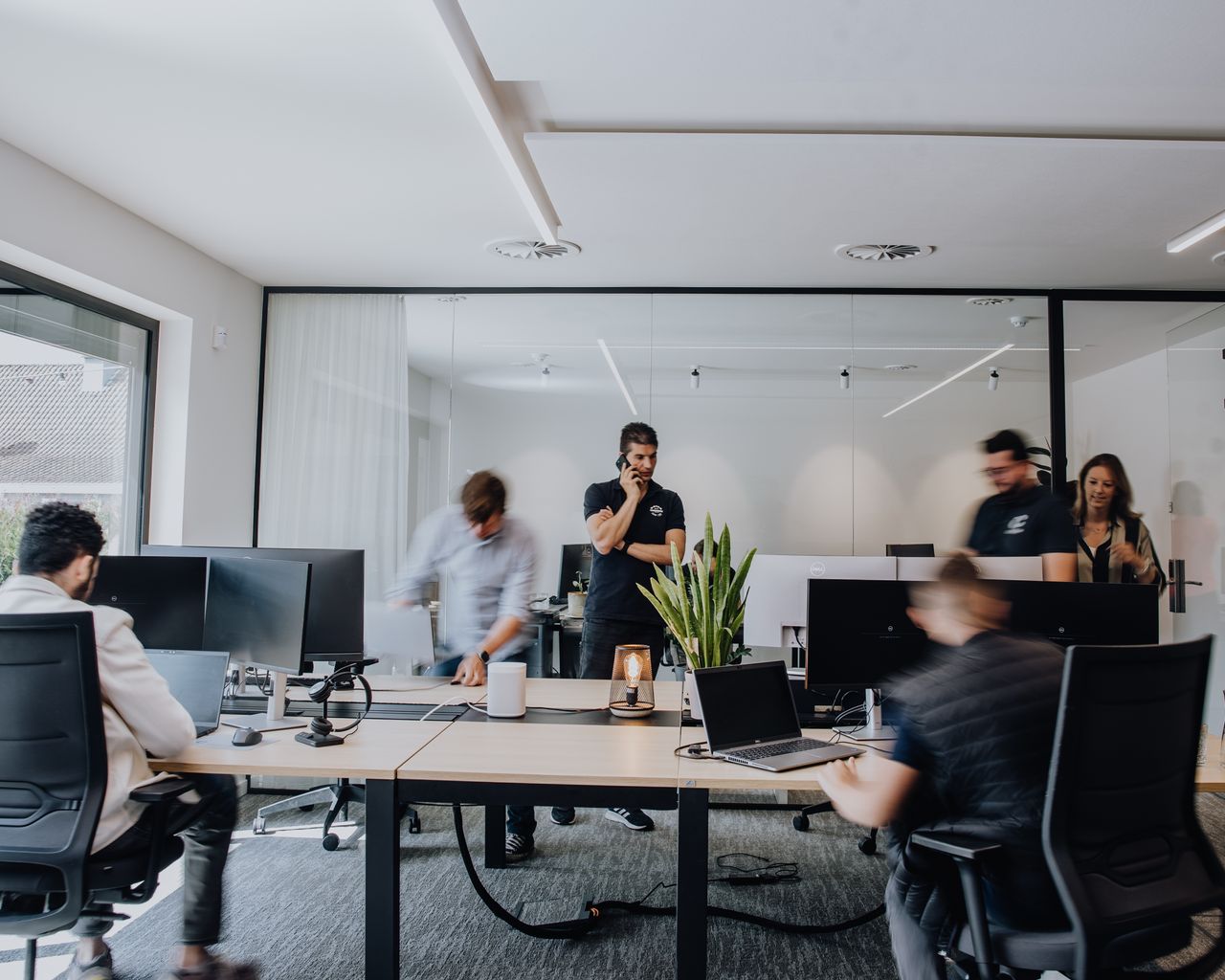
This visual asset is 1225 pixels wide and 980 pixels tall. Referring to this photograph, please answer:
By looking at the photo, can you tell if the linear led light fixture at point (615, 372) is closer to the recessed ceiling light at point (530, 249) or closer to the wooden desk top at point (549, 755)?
the recessed ceiling light at point (530, 249)

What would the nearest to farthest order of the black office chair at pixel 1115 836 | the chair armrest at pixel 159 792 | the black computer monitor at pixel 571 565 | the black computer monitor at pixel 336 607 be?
the black office chair at pixel 1115 836
the chair armrest at pixel 159 792
the black computer monitor at pixel 336 607
the black computer monitor at pixel 571 565

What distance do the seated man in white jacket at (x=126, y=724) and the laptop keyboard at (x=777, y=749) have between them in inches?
57.3

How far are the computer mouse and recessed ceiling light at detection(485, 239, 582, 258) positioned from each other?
2.76 m

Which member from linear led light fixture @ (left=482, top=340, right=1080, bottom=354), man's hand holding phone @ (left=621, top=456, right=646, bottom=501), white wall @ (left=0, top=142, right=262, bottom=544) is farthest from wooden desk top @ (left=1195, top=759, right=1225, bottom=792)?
white wall @ (left=0, top=142, right=262, bottom=544)

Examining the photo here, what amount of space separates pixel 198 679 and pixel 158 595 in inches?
14.9

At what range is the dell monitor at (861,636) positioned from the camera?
2600 millimetres

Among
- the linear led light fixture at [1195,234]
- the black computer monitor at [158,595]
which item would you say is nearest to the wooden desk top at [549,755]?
the black computer monitor at [158,595]

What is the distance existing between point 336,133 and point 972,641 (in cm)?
276

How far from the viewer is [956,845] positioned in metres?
1.64

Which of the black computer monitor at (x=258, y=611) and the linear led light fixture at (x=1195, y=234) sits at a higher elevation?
the linear led light fixture at (x=1195, y=234)

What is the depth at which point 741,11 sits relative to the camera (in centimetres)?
222

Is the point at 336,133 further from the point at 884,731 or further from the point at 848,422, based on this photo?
the point at 848,422

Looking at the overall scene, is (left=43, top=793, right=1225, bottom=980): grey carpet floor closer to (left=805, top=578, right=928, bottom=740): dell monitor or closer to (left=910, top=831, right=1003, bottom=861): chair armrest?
(left=805, top=578, right=928, bottom=740): dell monitor

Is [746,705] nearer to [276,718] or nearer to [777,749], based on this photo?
[777,749]
